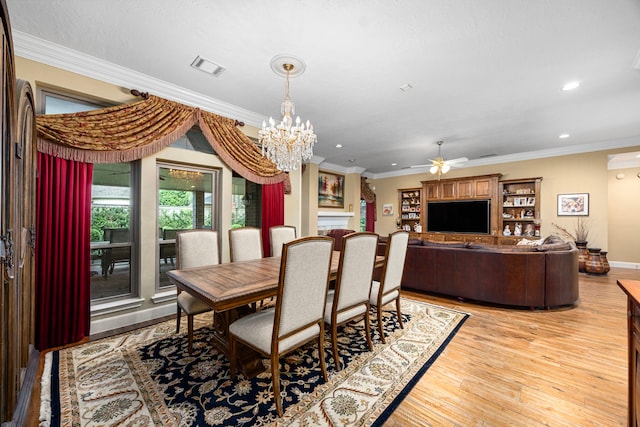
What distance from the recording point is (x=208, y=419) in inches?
59.5

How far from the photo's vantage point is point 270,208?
4082 mm

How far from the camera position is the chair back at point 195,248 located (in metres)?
2.51

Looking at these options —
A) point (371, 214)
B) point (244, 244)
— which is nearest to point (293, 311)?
point (244, 244)

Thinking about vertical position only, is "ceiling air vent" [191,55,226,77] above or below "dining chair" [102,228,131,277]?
above

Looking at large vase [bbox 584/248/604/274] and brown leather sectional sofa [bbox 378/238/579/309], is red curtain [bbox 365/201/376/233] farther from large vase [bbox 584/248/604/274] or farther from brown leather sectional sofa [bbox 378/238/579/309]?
brown leather sectional sofa [bbox 378/238/579/309]

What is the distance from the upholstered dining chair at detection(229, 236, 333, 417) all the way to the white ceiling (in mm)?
1760

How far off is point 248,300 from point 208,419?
27.4 inches

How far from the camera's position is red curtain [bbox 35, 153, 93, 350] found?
2244 millimetres

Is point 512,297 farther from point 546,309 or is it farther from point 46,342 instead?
point 46,342

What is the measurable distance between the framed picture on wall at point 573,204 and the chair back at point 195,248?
7254 mm

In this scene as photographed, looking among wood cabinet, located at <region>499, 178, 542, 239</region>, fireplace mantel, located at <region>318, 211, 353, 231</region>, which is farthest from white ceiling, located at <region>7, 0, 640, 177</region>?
fireplace mantel, located at <region>318, 211, 353, 231</region>

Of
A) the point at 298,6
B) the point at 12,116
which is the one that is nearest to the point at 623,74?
the point at 298,6

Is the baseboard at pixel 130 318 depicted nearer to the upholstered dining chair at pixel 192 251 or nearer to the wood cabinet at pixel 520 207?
the upholstered dining chair at pixel 192 251

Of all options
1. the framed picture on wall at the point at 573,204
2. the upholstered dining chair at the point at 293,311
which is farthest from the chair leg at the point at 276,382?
the framed picture on wall at the point at 573,204
